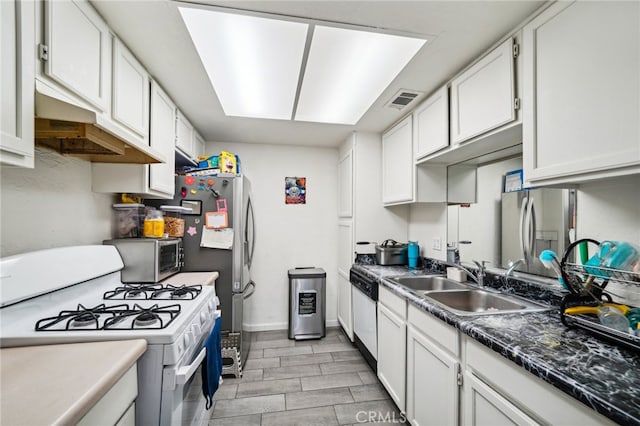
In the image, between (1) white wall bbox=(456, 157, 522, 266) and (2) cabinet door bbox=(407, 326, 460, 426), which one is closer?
(2) cabinet door bbox=(407, 326, 460, 426)

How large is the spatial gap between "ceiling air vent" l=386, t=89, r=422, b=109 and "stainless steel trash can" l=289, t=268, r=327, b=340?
6.34 ft

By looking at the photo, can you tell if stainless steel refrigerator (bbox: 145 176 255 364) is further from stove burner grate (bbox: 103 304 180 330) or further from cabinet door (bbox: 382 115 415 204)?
cabinet door (bbox: 382 115 415 204)

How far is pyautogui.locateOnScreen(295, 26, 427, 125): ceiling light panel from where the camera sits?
1498 millimetres

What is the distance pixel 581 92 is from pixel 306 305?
2.82 m

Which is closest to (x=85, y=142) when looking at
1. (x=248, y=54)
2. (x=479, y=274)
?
(x=248, y=54)

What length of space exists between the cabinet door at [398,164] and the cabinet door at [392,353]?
3.38ft

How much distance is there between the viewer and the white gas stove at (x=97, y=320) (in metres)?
1.02

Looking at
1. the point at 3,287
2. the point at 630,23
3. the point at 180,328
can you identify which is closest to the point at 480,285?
the point at 630,23

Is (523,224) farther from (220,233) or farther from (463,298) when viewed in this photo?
(220,233)

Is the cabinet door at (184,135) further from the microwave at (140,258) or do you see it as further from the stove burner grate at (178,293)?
the stove burner grate at (178,293)

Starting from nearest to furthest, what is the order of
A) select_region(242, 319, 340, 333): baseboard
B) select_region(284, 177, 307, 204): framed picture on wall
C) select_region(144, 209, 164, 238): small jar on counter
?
select_region(144, 209, 164, 238): small jar on counter
select_region(242, 319, 340, 333): baseboard
select_region(284, 177, 307, 204): framed picture on wall

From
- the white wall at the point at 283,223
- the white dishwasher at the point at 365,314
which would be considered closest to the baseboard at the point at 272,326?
the white wall at the point at 283,223

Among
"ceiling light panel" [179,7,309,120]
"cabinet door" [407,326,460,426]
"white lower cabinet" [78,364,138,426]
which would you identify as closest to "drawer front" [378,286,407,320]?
"cabinet door" [407,326,460,426]

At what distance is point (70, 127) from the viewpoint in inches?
42.0
